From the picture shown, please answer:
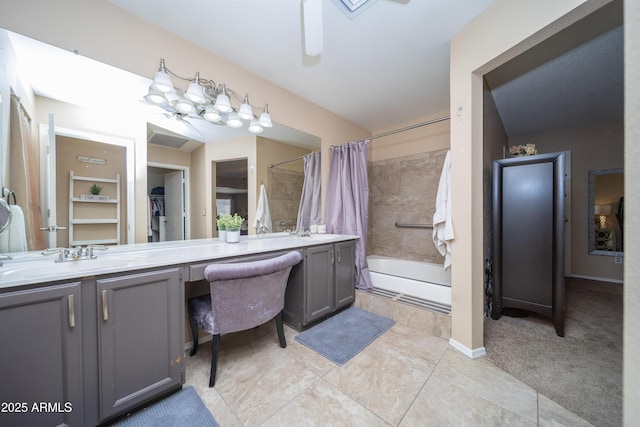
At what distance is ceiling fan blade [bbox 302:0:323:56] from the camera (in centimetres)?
110

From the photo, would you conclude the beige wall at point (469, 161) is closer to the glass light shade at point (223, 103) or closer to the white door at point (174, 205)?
the glass light shade at point (223, 103)

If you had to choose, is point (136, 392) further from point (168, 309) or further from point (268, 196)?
point (268, 196)

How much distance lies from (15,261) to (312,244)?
172 centimetres

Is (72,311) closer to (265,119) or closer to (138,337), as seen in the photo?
(138,337)

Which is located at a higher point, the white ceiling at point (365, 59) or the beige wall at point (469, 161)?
the white ceiling at point (365, 59)

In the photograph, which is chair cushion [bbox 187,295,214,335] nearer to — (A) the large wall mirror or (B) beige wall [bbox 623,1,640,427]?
(B) beige wall [bbox 623,1,640,427]

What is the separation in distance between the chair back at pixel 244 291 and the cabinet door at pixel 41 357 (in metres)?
0.56

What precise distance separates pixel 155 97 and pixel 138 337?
1.55 meters

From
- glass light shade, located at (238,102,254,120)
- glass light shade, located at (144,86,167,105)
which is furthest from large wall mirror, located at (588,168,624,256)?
glass light shade, located at (144,86,167,105)

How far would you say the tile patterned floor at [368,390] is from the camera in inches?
43.5

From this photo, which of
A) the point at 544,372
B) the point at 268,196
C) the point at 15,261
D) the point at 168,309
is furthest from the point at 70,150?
the point at 544,372

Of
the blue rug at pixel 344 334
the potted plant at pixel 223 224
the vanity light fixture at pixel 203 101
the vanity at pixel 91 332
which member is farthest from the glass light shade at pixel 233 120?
the blue rug at pixel 344 334

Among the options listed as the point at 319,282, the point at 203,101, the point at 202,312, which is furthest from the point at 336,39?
the point at 202,312

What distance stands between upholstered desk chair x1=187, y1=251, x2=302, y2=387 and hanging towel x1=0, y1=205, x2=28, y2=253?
0.90 meters
